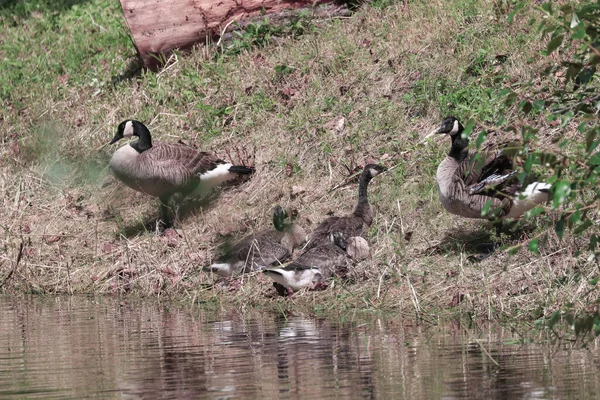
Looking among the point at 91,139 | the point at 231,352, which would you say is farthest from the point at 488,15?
the point at 231,352

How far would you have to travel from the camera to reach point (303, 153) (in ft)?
48.9

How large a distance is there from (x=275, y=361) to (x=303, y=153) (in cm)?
706

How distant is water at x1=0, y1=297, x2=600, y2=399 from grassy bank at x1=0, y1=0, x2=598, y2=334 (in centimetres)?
100

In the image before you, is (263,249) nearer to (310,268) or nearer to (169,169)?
(310,268)

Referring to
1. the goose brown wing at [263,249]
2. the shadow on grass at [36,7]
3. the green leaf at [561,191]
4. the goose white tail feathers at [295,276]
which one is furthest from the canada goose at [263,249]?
the shadow on grass at [36,7]

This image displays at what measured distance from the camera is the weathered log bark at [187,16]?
17062 millimetres

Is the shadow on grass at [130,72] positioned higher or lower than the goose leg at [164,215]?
higher

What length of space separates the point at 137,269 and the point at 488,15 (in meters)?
6.46

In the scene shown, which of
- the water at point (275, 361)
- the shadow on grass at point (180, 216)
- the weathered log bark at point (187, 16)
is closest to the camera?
the water at point (275, 361)

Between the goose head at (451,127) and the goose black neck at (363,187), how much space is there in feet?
3.35

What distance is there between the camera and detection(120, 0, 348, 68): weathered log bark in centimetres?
1706

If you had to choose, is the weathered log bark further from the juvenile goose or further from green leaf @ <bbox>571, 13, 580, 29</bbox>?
green leaf @ <bbox>571, 13, 580, 29</bbox>

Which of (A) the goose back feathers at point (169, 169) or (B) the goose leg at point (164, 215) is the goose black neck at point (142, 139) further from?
(B) the goose leg at point (164, 215)

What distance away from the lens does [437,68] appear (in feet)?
50.4
